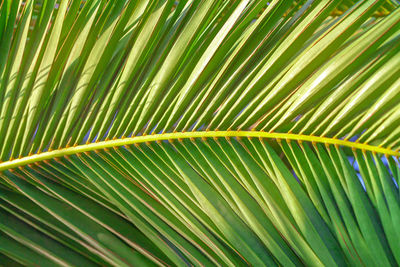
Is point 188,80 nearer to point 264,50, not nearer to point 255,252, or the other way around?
point 264,50

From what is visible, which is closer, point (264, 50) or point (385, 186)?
point (385, 186)

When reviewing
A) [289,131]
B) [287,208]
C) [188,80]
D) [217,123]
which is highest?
[188,80]

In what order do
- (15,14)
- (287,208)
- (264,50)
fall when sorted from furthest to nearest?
(15,14)
(264,50)
(287,208)

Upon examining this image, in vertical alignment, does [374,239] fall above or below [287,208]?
below

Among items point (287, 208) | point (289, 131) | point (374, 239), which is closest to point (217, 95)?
point (289, 131)

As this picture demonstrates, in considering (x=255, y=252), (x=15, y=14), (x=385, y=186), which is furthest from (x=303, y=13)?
(x=15, y=14)

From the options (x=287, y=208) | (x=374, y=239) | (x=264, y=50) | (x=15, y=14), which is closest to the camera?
(x=374, y=239)

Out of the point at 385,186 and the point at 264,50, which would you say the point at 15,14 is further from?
the point at 385,186
